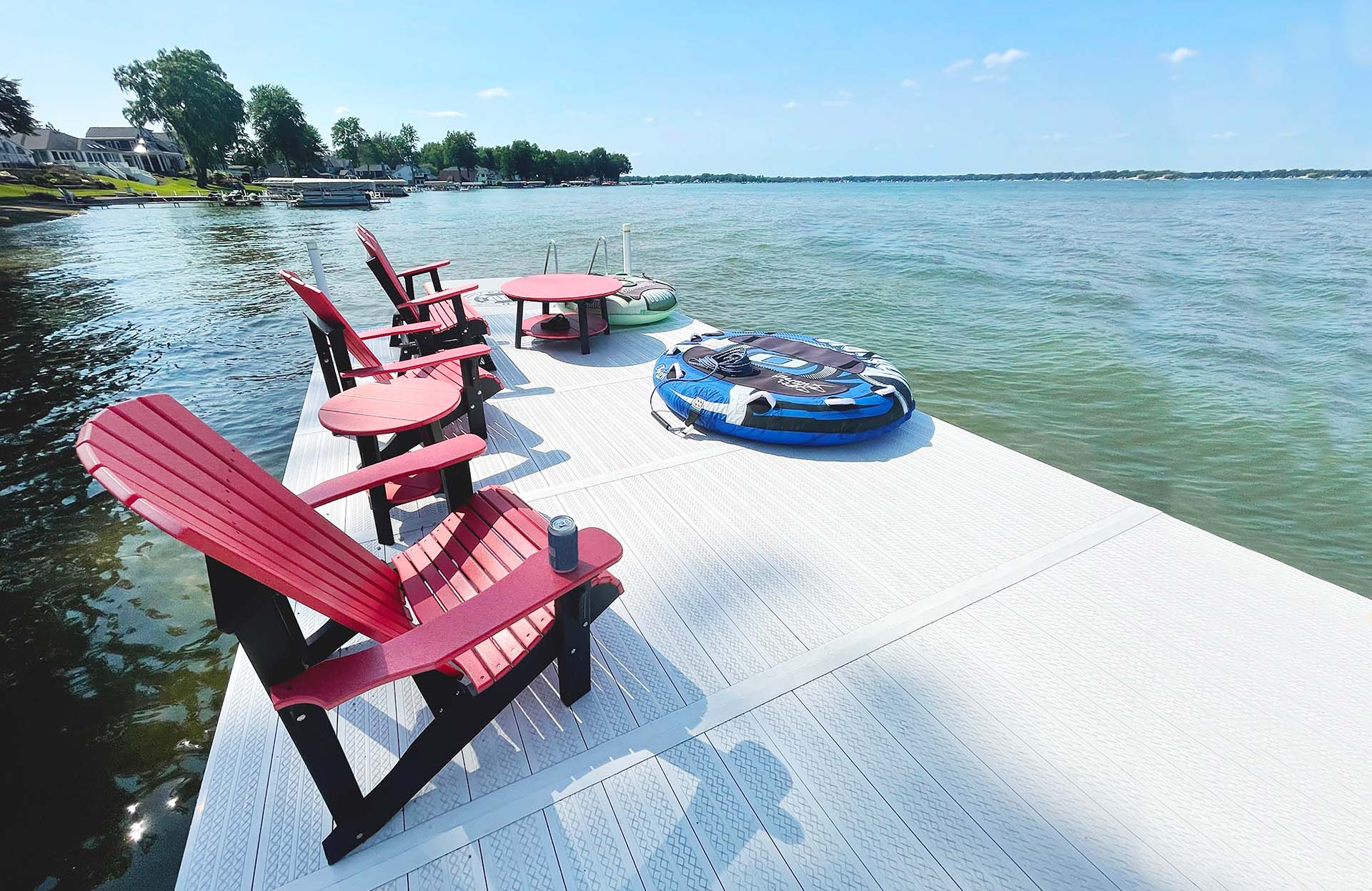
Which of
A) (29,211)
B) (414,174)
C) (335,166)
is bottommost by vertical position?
(29,211)

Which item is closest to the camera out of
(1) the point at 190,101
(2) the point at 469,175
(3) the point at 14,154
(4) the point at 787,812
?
(4) the point at 787,812

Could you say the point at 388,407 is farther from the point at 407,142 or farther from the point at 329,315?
the point at 407,142

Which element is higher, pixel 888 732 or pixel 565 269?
pixel 565 269

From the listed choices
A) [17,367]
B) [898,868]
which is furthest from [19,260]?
[898,868]

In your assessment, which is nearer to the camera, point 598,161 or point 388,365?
point 388,365

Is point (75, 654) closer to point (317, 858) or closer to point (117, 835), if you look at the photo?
point (117, 835)

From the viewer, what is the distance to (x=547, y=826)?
6.05ft

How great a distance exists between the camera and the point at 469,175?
4232 inches

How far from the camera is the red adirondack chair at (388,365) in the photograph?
3.77m

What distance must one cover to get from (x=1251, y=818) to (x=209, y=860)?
11.3 ft

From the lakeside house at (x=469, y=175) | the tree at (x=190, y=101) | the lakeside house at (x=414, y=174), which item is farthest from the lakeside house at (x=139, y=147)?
the lakeside house at (x=469, y=175)

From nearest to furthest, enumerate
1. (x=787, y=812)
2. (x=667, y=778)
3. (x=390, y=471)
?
(x=787, y=812) < (x=667, y=778) < (x=390, y=471)

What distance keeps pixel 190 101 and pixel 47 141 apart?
2748 centimetres

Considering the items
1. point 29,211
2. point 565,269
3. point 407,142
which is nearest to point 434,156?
point 407,142
